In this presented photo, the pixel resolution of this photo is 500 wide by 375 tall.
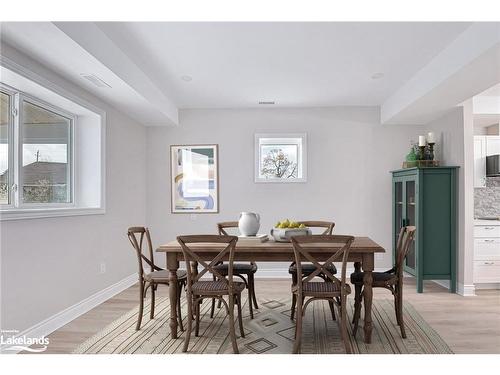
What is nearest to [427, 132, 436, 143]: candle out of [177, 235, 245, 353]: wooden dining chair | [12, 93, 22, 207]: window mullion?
[177, 235, 245, 353]: wooden dining chair

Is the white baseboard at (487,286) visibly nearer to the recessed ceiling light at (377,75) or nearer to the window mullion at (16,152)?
the recessed ceiling light at (377,75)

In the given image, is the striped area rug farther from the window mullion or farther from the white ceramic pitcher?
the window mullion

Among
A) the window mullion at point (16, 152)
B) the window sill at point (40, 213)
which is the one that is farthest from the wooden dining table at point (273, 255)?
the window mullion at point (16, 152)

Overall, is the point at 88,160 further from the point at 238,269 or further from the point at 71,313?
the point at 238,269

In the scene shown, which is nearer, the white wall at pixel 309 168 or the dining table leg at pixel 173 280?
the dining table leg at pixel 173 280

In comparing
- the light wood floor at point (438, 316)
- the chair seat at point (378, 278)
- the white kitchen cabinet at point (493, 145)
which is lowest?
the light wood floor at point (438, 316)

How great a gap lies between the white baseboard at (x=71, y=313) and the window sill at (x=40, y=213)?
88 centimetres

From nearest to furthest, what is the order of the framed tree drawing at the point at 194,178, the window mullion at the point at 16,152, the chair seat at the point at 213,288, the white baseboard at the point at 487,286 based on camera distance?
the chair seat at the point at 213,288, the window mullion at the point at 16,152, the white baseboard at the point at 487,286, the framed tree drawing at the point at 194,178

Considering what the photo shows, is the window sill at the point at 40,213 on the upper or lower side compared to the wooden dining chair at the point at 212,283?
upper

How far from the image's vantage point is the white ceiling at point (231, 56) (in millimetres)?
3025

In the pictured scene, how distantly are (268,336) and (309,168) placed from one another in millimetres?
3090

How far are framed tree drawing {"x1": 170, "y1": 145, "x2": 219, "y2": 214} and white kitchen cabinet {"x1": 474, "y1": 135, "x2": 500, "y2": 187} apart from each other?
346 cm

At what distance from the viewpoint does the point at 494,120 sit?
538cm
